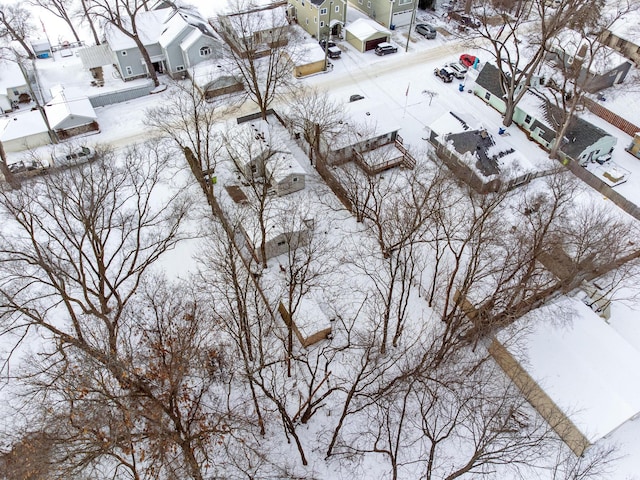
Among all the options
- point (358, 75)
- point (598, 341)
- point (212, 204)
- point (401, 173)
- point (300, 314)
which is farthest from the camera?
point (358, 75)

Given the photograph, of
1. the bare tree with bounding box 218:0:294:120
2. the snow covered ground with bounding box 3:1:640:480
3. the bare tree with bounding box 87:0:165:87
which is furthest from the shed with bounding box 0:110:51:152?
the bare tree with bounding box 218:0:294:120

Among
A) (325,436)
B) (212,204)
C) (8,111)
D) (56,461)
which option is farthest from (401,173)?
(8,111)

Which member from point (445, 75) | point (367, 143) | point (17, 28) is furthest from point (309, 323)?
point (17, 28)

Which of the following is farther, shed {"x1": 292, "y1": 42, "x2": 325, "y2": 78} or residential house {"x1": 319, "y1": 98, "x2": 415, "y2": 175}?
shed {"x1": 292, "y1": 42, "x2": 325, "y2": 78}

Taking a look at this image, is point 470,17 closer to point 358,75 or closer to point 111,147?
point 358,75

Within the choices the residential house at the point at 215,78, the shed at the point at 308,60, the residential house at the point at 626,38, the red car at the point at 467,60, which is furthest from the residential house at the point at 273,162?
the residential house at the point at 626,38

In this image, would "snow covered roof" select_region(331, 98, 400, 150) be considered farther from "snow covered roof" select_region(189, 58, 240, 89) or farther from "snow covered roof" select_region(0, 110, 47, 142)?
"snow covered roof" select_region(0, 110, 47, 142)

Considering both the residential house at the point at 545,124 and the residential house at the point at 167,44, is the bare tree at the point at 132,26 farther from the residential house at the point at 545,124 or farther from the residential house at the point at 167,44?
the residential house at the point at 545,124

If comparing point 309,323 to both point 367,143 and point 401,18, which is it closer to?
point 367,143
